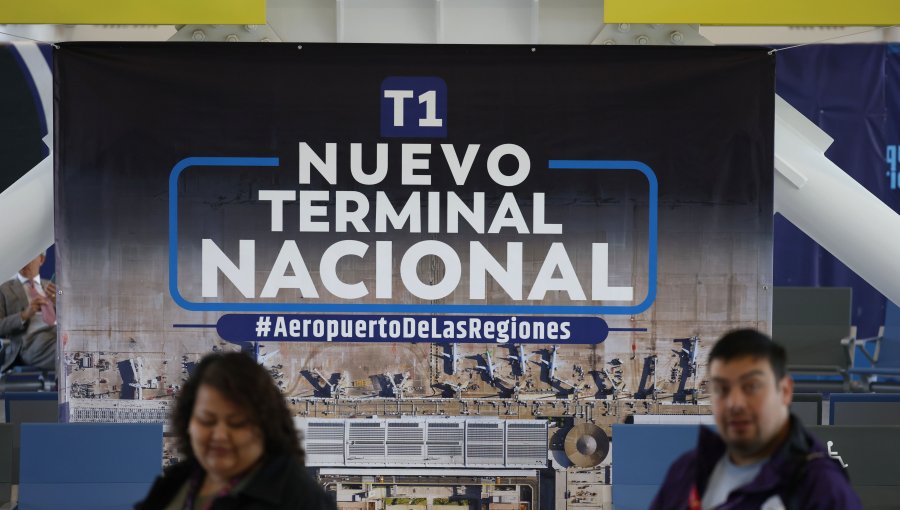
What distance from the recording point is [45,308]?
9.62m

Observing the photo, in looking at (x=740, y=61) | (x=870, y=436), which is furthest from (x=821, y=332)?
(x=740, y=61)

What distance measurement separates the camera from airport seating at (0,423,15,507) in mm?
4828

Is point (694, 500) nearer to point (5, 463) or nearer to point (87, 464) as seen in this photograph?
point (87, 464)

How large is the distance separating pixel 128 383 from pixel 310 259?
3.28 feet

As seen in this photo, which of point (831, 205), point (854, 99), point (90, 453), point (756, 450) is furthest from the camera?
point (854, 99)

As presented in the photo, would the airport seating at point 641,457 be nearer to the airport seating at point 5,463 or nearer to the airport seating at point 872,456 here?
the airport seating at point 872,456

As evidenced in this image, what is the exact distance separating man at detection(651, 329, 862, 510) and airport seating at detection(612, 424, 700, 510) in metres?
2.07

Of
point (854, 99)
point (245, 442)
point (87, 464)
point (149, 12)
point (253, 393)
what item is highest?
point (854, 99)

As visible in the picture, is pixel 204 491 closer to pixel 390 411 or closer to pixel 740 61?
pixel 390 411

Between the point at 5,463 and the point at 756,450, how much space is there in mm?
3730

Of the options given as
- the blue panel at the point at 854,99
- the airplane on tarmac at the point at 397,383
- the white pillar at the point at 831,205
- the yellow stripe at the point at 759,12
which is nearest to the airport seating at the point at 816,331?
the blue panel at the point at 854,99

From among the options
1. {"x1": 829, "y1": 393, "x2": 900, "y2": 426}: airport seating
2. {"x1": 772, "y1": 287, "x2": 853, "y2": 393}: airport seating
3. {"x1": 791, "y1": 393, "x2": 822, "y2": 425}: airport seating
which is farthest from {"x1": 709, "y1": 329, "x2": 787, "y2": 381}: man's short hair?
{"x1": 772, "y1": 287, "x2": 853, "y2": 393}: airport seating

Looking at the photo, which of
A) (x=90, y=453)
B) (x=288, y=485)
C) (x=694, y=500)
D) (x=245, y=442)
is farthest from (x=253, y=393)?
(x=90, y=453)

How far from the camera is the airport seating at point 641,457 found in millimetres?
4441
